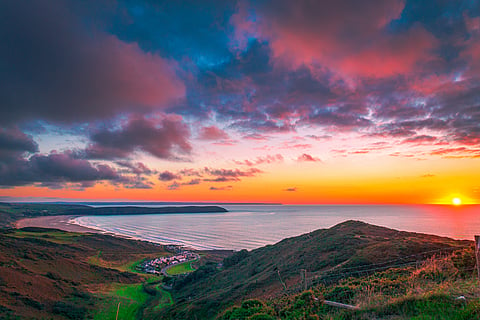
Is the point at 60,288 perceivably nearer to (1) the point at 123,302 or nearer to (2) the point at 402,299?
(1) the point at 123,302

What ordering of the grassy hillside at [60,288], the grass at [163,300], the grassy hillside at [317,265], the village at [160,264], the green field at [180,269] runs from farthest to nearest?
the village at [160,264], the green field at [180,269], the grass at [163,300], the grassy hillside at [60,288], the grassy hillside at [317,265]

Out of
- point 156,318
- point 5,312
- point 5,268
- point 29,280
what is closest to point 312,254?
point 156,318

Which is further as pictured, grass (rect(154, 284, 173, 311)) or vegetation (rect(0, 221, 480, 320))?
grass (rect(154, 284, 173, 311))

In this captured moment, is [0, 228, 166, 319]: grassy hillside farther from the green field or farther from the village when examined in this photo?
the green field

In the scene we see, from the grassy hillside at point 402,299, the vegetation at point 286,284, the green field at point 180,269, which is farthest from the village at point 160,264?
the grassy hillside at point 402,299

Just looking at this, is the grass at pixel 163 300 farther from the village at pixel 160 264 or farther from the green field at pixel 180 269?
the village at pixel 160 264

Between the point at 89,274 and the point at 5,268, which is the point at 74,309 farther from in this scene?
the point at 89,274

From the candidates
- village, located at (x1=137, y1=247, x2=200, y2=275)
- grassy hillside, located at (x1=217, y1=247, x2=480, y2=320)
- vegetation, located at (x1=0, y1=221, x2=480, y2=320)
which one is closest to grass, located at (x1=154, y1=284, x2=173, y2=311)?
vegetation, located at (x1=0, y1=221, x2=480, y2=320)
